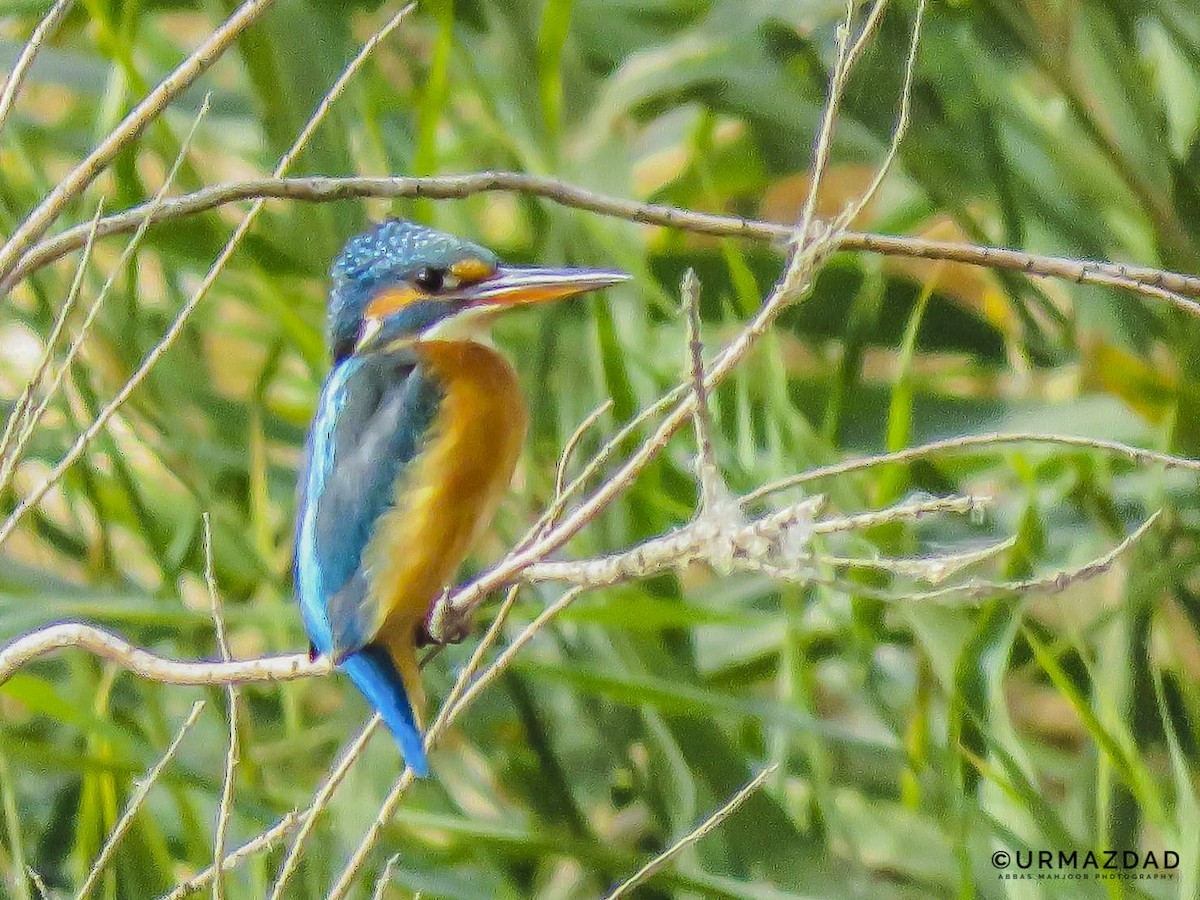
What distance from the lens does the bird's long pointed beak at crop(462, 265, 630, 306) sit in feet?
2.07

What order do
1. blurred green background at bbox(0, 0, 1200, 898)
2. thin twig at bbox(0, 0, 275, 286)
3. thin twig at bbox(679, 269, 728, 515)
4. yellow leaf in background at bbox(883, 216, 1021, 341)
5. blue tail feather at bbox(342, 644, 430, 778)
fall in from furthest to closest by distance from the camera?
yellow leaf in background at bbox(883, 216, 1021, 341) < blurred green background at bbox(0, 0, 1200, 898) < blue tail feather at bbox(342, 644, 430, 778) < thin twig at bbox(0, 0, 275, 286) < thin twig at bbox(679, 269, 728, 515)

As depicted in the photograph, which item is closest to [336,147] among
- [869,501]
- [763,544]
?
[869,501]

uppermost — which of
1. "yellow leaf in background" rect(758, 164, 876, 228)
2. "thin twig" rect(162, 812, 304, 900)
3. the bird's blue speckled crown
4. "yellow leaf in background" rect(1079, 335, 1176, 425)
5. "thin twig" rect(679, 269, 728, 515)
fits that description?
the bird's blue speckled crown

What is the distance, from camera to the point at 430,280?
2.32ft

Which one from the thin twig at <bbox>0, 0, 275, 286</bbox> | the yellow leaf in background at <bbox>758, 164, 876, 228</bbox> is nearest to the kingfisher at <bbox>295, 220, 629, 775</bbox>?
the thin twig at <bbox>0, 0, 275, 286</bbox>

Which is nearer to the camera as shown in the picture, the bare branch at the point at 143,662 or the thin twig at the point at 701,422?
the thin twig at the point at 701,422

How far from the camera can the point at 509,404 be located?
70cm

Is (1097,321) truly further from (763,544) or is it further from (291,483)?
(763,544)

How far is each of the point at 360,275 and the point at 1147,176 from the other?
1.89 ft

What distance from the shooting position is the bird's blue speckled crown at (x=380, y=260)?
0.70 meters

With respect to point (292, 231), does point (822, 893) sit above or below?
below

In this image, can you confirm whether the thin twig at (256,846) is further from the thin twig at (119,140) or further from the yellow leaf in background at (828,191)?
the yellow leaf in background at (828,191)

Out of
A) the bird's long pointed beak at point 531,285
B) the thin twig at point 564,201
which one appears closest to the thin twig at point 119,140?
the thin twig at point 564,201

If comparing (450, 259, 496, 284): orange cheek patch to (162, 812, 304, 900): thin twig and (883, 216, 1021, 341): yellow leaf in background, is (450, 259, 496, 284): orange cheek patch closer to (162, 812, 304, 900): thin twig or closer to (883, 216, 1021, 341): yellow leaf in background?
(162, 812, 304, 900): thin twig
